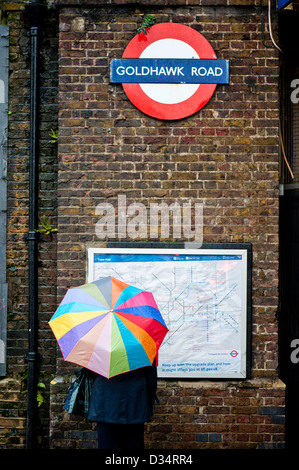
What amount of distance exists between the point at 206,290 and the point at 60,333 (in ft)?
6.56

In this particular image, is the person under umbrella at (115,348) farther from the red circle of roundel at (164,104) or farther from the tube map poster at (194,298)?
the red circle of roundel at (164,104)

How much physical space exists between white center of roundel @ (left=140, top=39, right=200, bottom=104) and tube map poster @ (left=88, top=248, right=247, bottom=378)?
61.4 inches

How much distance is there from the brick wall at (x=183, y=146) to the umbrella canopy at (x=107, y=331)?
1531mm

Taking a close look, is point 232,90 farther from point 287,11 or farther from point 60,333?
point 60,333

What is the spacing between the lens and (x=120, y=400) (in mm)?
3527

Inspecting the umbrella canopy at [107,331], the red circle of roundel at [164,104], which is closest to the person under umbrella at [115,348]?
the umbrella canopy at [107,331]

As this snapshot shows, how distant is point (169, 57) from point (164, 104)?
48cm

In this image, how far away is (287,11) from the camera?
5355mm

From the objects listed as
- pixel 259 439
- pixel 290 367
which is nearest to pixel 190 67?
pixel 290 367

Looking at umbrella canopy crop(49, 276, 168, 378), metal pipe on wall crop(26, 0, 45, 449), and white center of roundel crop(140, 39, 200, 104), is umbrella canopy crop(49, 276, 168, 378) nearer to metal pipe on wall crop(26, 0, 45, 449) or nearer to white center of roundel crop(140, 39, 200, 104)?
metal pipe on wall crop(26, 0, 45, 449)

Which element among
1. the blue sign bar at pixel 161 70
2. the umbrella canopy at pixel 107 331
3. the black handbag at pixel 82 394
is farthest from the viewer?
the blue sign bar at pixel 161 70

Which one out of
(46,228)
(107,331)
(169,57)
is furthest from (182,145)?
(107,331)

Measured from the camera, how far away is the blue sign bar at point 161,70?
16.3ft

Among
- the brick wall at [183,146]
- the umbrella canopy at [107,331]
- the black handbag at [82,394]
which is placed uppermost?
the brick wall at [183,146]
